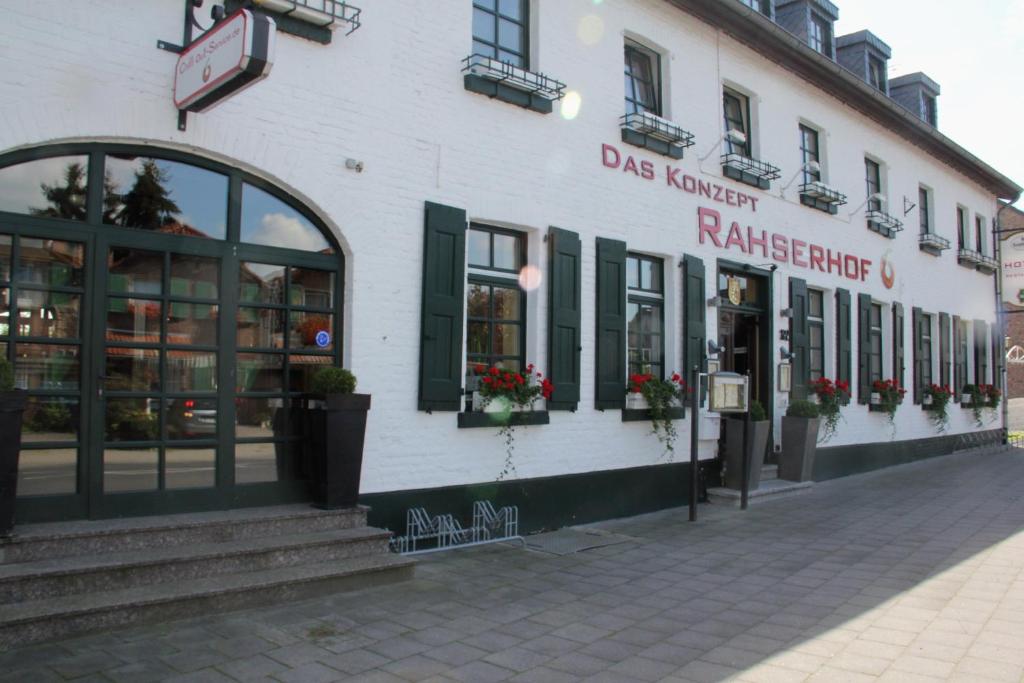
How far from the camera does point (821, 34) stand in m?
13.6

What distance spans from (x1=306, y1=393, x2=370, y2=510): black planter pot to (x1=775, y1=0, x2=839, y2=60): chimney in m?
10.6

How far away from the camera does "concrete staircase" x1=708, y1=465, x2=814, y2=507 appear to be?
9.19m

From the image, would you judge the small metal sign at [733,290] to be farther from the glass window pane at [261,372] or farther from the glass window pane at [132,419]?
the glass window pane at [132,419]

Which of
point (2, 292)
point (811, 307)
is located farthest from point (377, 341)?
point (811, 307)

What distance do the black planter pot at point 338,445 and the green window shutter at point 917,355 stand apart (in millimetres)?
12024

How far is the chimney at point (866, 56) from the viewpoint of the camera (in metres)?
15.0

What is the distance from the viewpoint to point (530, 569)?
19.7 feet

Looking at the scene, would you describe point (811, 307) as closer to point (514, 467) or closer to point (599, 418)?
point (599, 418)

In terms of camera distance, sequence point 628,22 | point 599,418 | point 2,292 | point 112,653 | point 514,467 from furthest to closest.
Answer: point 628,22
point 599,418
point 514,467
point 2,292
point 112,653

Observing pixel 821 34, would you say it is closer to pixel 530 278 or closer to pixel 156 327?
pixel 530 278

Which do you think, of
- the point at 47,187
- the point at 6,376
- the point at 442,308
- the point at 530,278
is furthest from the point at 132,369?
the point at 530,278

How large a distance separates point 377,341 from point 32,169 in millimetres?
2555

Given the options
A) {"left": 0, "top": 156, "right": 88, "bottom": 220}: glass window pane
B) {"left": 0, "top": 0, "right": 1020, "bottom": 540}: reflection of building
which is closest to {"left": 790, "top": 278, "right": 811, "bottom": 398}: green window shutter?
{"left": 0, "top": 0, "right": 1020, "bottom": 540}: reflection of building

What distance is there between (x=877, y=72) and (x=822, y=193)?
5716 mm
